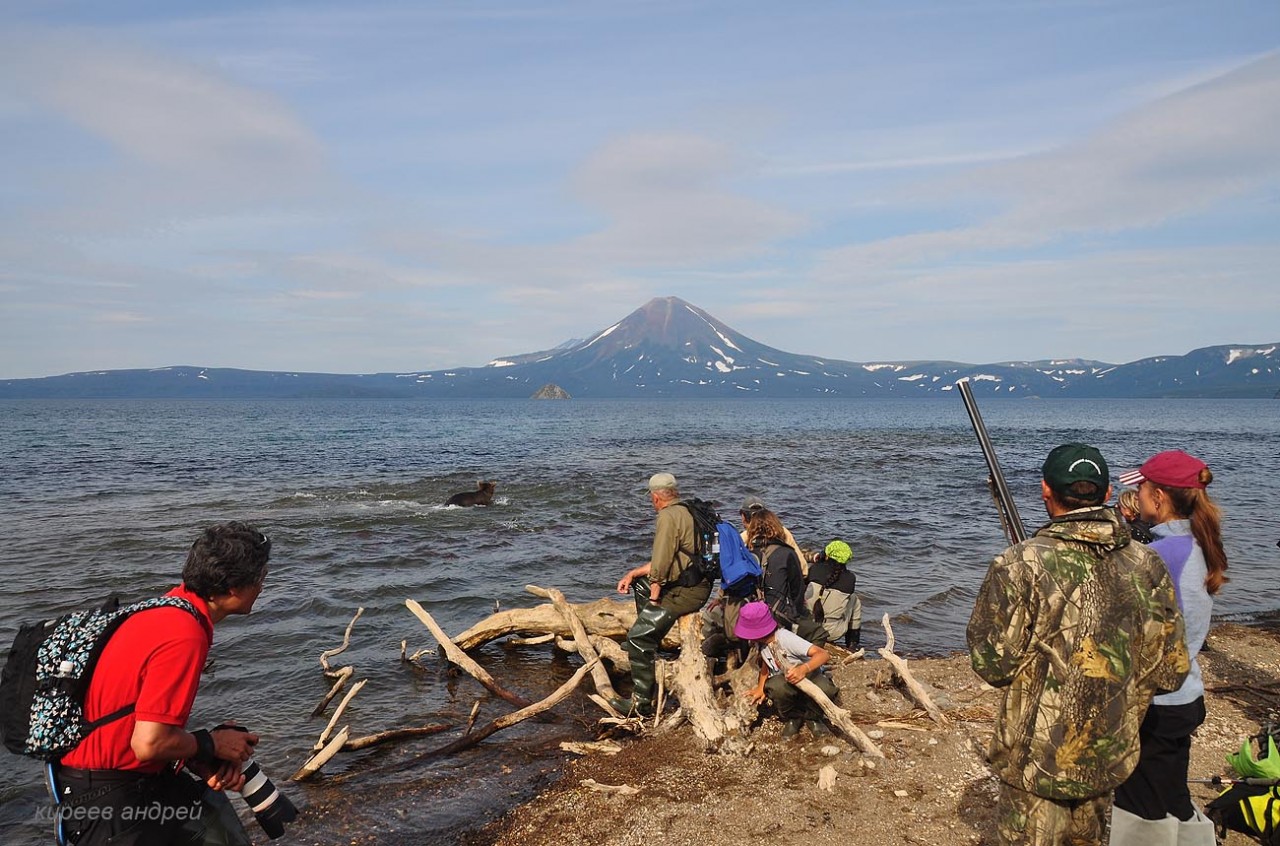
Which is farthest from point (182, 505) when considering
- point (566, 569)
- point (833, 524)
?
point (833, 524)

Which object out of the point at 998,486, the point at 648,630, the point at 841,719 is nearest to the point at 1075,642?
the point at 998,486

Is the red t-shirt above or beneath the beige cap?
beneath

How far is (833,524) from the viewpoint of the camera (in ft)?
78.9

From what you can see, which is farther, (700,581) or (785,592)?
(785,592)

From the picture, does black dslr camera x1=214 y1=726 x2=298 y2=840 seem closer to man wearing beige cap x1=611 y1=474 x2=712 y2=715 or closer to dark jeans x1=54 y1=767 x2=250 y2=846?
dark jeans x1=54 y1=767 x2=250 y2=846

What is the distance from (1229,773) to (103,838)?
27.7ft

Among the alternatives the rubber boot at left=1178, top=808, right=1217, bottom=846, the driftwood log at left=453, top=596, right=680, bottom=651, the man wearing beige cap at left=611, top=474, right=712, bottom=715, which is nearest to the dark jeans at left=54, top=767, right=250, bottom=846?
the man wearing beige cap at left=611, top=474, right=712, bottom=715

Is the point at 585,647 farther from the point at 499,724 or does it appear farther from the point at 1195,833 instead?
the point at 1195,833

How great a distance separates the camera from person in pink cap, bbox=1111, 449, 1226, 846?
3969 millimetres

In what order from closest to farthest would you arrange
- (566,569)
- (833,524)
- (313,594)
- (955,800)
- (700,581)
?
(955,800) → (700,581) → (313,594) → (566,569) → (833,524)

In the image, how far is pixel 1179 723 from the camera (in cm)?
393

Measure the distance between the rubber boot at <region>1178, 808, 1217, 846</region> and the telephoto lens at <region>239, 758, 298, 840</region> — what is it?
4789 mm

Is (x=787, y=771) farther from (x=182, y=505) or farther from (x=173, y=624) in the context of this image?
(x=182, y=505)

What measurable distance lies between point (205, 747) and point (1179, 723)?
199 inches
